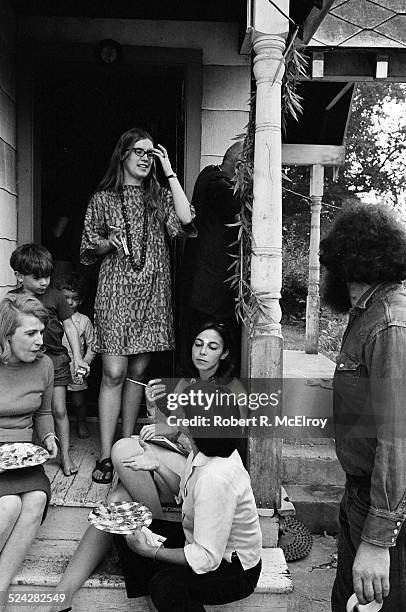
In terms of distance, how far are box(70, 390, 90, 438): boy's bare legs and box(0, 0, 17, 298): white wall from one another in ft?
2.49

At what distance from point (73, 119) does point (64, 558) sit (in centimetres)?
356

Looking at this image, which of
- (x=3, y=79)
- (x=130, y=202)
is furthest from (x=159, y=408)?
(x=3, y=79)

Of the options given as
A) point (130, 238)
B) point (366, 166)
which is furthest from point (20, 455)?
point (366, 166)

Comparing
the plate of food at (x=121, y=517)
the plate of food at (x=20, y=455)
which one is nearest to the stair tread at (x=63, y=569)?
the plate of food at (x=121, y=517)

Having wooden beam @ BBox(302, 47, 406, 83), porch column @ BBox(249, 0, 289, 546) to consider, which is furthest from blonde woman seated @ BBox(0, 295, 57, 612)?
wooden beam @ BBox(302, 47, 406, 83)

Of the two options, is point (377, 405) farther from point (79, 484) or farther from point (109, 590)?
point (79, 484)

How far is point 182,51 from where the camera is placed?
390 centimetres

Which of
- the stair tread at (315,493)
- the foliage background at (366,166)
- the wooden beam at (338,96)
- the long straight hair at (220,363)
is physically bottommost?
the stair tread at (315,493)

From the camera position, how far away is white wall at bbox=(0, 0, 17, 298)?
3.62 meters

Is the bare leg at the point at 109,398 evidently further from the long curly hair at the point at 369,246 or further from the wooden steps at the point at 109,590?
the long curly hair at the point at 369,246

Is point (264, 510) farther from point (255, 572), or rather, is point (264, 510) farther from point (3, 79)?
point (3, 79)

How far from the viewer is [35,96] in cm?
396

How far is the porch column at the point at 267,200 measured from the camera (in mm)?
2814

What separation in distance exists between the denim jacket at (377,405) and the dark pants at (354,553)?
0.07 metres
